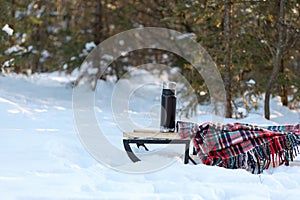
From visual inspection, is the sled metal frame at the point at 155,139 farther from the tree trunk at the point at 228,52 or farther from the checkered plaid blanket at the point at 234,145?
the tree trunk at the point at 228,52

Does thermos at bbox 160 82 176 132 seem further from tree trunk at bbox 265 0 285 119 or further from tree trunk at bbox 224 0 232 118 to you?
tree trunk at bbox 265 0 285 119

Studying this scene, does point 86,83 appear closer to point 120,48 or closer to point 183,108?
point 120,48

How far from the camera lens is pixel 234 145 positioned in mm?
4125

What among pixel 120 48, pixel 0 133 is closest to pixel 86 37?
pixel 120 48

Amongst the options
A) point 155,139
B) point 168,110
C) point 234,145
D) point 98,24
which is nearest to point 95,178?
point 155,139

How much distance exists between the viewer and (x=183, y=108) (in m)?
8.63

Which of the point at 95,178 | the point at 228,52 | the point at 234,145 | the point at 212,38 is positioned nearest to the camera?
the point at 95,178

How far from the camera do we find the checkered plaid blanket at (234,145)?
Answer: 4.10m

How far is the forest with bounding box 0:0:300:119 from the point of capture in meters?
7.93

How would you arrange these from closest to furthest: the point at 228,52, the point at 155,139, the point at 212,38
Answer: the point at 155,139, the point at 228,52, the point at 212,38

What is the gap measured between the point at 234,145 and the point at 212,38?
441 centimetres

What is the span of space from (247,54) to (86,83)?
14.0 ft

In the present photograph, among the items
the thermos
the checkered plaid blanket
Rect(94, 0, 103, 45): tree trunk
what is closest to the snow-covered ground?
the checkered plaid blanket

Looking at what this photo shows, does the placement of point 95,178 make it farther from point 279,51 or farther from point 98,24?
point 98,24
